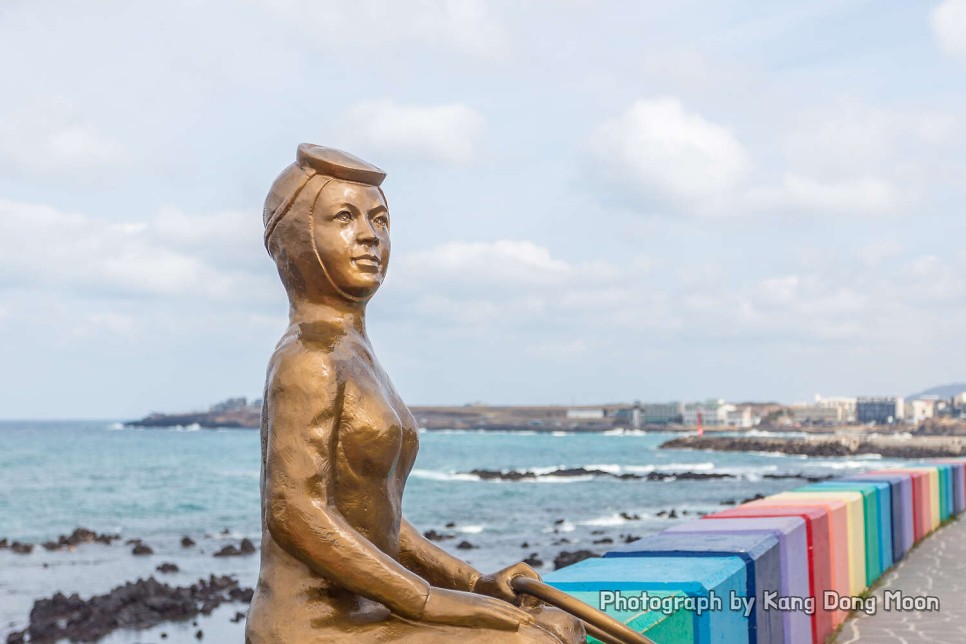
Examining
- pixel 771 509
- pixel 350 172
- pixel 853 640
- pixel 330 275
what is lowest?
pixel 853 640

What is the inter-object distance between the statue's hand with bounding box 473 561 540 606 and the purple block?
3.41m

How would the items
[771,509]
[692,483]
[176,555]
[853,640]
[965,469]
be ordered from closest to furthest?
[853,640] → [771,509] → [965,469] → [176,555] → [692,483]

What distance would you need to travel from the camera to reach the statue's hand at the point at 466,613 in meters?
3.02

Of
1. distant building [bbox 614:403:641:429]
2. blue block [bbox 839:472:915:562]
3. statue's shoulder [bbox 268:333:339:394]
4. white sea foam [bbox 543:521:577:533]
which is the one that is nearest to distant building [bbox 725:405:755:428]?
distant building [bbox 614:403:641:429]

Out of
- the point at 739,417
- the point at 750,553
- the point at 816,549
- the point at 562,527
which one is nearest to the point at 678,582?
the point at 750,553

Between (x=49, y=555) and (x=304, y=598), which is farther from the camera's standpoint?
(x=49, y=555)

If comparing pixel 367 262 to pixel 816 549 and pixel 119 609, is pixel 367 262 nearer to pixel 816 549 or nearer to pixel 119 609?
pixel 816 549

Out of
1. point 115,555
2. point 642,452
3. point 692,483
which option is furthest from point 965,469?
point 642,452

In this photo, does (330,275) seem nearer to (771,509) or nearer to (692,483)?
(771,509)

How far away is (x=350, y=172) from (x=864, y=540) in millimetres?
7711

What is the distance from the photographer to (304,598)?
310cm

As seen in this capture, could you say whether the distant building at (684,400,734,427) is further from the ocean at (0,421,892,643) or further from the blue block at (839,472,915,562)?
the blue block at (839,472,915,562)

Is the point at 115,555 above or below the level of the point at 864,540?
below

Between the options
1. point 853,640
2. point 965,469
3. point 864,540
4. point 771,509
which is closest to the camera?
point 853,640
